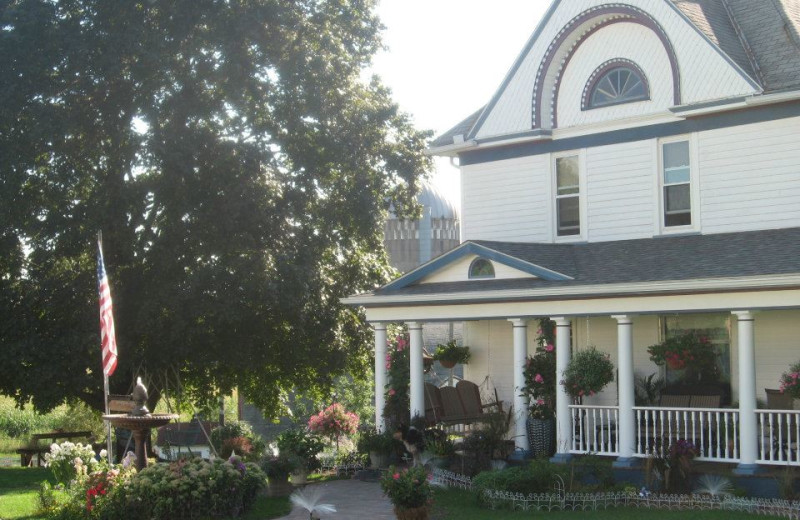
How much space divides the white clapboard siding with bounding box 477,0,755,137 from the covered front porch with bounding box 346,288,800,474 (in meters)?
4.02

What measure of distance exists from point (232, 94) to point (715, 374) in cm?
1194

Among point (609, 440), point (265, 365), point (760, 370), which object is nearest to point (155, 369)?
point (265, 365)

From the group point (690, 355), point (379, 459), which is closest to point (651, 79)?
point (690, 355)

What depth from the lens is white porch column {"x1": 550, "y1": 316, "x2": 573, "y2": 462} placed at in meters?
17.7

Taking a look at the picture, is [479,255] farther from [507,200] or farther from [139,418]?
[139,418]

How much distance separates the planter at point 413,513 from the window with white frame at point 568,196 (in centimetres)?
805

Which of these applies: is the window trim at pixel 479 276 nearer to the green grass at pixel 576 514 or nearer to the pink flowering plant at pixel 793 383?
the green grass at pixel 576 514

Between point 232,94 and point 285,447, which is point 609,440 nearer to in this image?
point 285,447

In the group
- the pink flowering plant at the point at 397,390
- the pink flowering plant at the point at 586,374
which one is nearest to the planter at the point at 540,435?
the pink flowering plant at the point at 586,374

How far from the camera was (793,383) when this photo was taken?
51.4ft

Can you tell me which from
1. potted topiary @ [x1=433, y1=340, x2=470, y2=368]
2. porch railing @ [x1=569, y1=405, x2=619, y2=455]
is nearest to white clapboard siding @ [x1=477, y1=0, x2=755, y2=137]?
potted topiary @ [x1=433, y1=340, x2=470, y2=368]

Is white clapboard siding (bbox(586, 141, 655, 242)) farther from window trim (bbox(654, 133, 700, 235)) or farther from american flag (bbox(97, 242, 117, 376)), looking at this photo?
american flag (bbox(97, 242, 117, 376))

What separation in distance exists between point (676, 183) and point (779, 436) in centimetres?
547

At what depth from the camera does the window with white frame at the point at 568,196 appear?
68.0 feet
